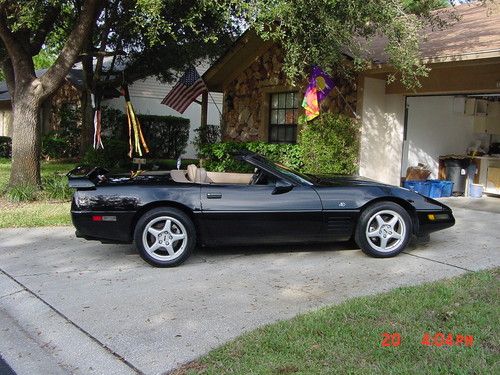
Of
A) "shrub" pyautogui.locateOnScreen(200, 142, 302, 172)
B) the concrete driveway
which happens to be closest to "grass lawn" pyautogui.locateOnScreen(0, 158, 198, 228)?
the concrete driveway

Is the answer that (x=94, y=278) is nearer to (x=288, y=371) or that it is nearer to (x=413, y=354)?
(x=288, y=371)

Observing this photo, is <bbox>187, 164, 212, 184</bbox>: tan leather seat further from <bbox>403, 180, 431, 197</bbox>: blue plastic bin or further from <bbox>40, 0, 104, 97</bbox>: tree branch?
<bbox>403, 180, 431, 197</bbox>: blue plastic bin

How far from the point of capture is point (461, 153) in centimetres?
1317

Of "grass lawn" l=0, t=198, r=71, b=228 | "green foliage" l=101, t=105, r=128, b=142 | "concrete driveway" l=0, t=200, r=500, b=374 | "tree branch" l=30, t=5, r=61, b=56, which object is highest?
"tree branch" l=30, t=5, r=61, b=56

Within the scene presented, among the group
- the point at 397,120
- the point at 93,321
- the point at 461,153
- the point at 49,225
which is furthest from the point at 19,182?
the point at 461,153

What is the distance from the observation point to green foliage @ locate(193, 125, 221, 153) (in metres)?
15.5

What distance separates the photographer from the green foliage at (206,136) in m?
15.5

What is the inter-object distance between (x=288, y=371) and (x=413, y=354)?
880 mm

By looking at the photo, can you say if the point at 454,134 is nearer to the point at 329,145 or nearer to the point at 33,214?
the point at 329,145

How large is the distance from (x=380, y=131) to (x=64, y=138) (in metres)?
17.4

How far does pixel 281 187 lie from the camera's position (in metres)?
5.98

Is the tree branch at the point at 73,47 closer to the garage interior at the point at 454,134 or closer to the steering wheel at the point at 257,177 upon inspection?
the steering wheel at the point at 257,177

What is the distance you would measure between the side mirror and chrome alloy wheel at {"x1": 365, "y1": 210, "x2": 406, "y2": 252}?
3.35 ft

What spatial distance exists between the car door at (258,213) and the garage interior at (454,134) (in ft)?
22.6
